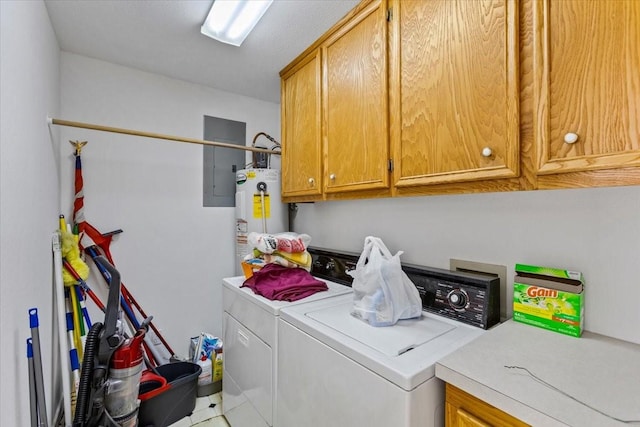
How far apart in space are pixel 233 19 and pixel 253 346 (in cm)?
182

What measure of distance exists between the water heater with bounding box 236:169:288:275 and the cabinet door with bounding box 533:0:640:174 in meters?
1.80

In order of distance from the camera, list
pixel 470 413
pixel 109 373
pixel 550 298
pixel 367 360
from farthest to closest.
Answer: pixel 109 373, pixel 550 298, pixel 367 360, pixel 470 413

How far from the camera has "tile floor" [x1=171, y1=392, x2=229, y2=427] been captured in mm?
1868

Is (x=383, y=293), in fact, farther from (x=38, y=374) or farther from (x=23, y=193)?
(x=23, y=193)

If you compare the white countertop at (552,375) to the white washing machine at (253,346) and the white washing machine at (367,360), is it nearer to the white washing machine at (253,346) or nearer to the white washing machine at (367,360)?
the white washing machine at (367,360)

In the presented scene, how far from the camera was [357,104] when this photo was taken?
1.50 meters

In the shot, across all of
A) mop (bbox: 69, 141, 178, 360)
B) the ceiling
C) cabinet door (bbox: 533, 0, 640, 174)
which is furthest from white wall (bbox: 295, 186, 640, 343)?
mop (bbox: 69, 141, 178, 360)

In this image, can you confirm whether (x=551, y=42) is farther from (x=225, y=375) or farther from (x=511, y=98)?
(x=225, y=375)

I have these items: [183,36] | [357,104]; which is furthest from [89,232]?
[357,104]

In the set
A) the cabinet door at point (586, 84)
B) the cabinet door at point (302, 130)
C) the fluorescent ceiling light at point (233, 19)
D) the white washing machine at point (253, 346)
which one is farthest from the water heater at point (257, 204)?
the cabinet door at point (586, 84)

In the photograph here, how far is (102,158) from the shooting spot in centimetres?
209

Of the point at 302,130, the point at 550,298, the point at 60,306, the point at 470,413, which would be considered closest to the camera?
the point at 470,413

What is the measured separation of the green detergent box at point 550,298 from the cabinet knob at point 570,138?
505 mm

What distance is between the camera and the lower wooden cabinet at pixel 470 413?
69 cm
